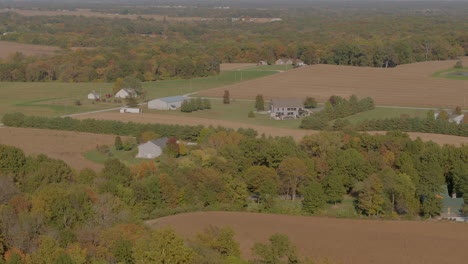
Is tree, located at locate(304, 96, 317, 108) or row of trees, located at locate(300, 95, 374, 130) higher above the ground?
row of trees, located at locate(300, 95, 374, 130)

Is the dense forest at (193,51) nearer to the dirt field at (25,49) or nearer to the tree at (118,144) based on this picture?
the dirt field at (25,49)

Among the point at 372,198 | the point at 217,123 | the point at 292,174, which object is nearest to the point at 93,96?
the point at 217,123

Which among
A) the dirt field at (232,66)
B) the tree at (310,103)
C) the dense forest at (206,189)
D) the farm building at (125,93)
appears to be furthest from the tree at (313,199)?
the dirt field at (232,66)

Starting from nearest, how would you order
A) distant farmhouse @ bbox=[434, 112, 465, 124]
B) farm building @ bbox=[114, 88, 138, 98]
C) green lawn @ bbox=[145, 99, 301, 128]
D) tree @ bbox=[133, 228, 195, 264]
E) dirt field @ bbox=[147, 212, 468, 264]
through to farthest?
tree @ bbox=[133, 228, 195, 264] → dirt field @ bbox=[147, 212, 468, 264] → distant farmhouse @ bbox=[434, 112, 465, 124] → green lawn @ bbox=[145, 99, 301, 128] → farm building @ bbox=[114, 88, 138, 98]

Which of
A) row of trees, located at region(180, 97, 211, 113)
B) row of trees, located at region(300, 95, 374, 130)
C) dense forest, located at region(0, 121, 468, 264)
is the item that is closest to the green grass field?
row of trees, located at region(180, 97, 211, 113)

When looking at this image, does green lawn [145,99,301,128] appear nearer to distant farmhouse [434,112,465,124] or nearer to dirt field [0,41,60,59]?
distant farmhouse [434,112,465,124]

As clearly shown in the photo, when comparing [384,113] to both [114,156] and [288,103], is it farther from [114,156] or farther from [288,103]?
[114,156]
